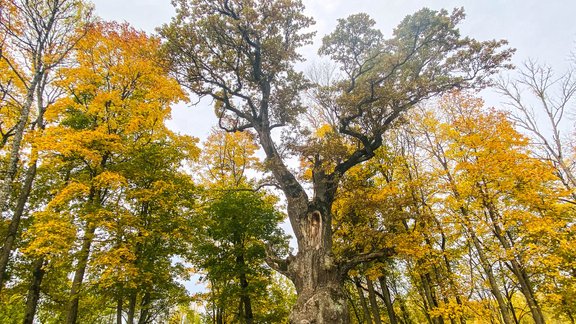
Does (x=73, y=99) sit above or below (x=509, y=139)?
above

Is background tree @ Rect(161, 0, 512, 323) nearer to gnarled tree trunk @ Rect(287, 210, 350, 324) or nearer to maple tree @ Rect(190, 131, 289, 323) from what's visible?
gnarled tree trunk @ Rect(287, 210, 350, 324)

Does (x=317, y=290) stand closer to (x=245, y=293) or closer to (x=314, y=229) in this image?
(x=314, y=229)

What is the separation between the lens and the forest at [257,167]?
28.2 ft

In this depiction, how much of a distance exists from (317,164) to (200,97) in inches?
191

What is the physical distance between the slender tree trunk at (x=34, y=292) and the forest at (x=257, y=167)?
0.19ft

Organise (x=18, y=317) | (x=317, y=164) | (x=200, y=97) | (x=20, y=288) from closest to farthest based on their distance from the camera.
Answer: (x=317, y=164) → (x=200, y=97) → (x=20, y=288) → (x=18, y=317)

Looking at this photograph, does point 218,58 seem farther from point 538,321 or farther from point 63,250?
point 538,321

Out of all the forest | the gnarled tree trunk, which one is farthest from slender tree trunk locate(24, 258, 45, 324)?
the gnarled tree trunk

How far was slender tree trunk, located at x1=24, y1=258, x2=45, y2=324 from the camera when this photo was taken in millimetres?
9930

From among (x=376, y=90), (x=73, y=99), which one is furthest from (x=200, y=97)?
(x=376, y=90)

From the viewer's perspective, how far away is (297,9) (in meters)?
9.73

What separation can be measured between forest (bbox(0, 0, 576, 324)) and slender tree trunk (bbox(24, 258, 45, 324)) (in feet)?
0.19

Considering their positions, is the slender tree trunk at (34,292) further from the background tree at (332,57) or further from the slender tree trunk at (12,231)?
the background tree at (332,57)

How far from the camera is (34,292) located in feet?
34.0
